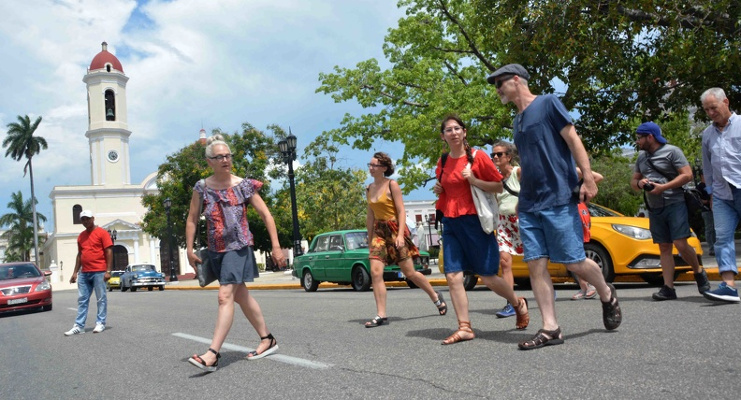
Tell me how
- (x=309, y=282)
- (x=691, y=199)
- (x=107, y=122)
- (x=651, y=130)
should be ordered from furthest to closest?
(x=107, y=122) < (x=309, y=282) < (x=691, y=199) < (x=651, y=130)

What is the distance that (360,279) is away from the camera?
15.2 m

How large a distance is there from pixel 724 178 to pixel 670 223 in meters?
0.86

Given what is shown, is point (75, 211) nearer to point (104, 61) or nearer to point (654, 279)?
point (104, 61)

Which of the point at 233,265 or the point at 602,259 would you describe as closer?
the point at 233,265

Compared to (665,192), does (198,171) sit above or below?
above

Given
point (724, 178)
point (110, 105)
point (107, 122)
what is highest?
point (110, 105)

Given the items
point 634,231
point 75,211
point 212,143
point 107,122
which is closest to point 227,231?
point 212,143

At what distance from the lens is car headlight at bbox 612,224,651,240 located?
939cm

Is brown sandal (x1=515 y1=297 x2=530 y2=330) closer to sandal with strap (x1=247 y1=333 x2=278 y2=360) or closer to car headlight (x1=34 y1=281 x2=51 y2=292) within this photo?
sandal with strap (x1=247 y1=333 x2=278 y2=360)

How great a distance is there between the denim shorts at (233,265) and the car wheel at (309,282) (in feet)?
38.7

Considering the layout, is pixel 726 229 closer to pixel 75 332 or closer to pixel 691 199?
pixel 691 199

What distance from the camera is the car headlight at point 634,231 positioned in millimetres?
9391

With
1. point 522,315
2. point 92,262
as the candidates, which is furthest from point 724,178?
point 92,262

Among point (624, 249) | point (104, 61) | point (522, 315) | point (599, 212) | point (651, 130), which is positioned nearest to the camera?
point (522, 315)
